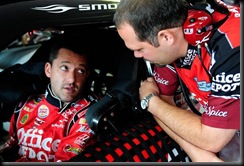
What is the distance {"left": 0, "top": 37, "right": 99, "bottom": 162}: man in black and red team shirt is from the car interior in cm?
6

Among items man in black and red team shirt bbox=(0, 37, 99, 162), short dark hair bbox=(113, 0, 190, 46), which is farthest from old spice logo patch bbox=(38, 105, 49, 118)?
short dark hair bbox=(113, 0, 190, 46)

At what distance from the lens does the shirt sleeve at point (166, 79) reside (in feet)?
4.17

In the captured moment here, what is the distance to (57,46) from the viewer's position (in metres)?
1.35

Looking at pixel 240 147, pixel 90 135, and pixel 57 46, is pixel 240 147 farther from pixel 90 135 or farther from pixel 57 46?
pixel 57 46

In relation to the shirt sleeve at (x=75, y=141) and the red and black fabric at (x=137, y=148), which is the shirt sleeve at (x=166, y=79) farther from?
the shirt sleeve at (x=75, y=141)

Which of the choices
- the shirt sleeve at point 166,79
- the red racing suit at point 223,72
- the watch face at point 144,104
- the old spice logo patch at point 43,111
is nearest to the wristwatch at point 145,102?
the watch face at point 144,104

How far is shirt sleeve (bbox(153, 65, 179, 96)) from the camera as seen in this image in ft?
4.17

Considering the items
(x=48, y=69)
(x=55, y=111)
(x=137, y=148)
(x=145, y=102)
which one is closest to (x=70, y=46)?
(x=48, y=69)

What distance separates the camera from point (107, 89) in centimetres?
134

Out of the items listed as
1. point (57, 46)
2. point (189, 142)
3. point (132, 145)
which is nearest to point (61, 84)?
point (57, 46)

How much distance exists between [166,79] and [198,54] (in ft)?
0.82

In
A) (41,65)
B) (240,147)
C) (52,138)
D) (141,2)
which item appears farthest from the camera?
(41,65)

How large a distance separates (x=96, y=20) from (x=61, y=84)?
0.30m

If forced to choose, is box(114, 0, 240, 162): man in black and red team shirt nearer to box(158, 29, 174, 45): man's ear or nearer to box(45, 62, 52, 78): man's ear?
box(158, 29, 174, 45): man's ear
